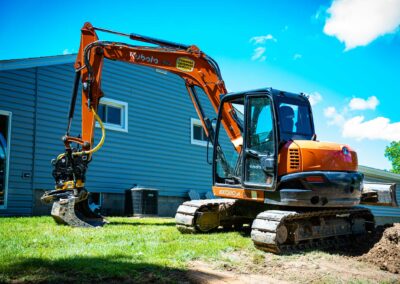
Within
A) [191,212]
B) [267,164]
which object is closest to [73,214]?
[191,212]

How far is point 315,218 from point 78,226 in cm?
450

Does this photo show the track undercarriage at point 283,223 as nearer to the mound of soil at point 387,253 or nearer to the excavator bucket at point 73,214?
the mound of soil at point 387,253

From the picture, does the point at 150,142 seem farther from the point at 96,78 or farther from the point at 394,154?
the point at 394,154

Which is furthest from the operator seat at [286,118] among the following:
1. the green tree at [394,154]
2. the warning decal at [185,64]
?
the green tree at [394,154]

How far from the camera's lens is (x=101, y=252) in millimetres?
5652

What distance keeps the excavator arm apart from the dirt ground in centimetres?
341

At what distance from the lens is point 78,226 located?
8328mm

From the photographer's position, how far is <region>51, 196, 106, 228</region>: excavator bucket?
844 cm

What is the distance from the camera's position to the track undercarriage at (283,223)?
666 cm

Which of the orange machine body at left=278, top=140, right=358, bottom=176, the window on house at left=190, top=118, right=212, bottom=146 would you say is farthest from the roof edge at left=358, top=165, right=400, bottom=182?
the orange machine body at left=278, top=140, right=358, bottom=176

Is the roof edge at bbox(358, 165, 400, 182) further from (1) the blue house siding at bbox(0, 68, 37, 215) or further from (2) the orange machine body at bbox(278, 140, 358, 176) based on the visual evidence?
(1) the blue house siding at bbox(0, 68, 37, 215)

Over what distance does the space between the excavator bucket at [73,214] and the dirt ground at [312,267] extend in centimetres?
355

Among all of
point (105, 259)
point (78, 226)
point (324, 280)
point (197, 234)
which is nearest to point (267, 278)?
point (324, 280)

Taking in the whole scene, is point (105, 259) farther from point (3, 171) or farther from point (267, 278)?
point (3, 171)
